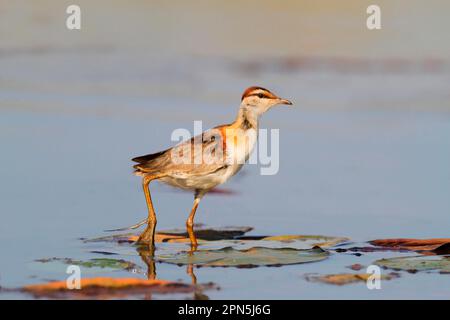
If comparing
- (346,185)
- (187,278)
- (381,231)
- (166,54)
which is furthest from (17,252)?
(166,54)

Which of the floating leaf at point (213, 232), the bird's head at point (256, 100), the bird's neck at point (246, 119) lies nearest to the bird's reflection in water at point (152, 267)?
the floating leaf at point (213, 232)

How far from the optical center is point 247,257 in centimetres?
1130

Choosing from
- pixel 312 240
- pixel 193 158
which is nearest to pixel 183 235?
pixel 193 158

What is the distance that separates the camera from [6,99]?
19.2 m

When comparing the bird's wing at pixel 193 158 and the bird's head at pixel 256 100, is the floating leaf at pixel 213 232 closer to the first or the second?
the bird's wing at pixel 193 158

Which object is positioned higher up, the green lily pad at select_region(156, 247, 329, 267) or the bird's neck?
the bird's neck

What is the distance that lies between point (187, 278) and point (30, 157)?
578cm

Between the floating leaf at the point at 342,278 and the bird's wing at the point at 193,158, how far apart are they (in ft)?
6.88

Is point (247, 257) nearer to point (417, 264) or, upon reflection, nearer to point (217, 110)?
point (417, 264)

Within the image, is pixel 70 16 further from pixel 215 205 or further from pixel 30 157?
pixel 215 205

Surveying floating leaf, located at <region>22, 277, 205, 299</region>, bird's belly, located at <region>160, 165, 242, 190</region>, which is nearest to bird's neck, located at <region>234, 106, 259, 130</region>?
bird's belly, located at <region>160, 165, 242, 190</region>

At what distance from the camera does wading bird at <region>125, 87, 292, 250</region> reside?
12.3 metres

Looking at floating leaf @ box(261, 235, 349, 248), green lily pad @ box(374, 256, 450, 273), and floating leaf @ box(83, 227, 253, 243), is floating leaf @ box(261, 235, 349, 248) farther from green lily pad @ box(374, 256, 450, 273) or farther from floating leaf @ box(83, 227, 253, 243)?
green lily pad @ box(374, 256, 450, 273)

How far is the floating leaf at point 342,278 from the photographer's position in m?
10.6
